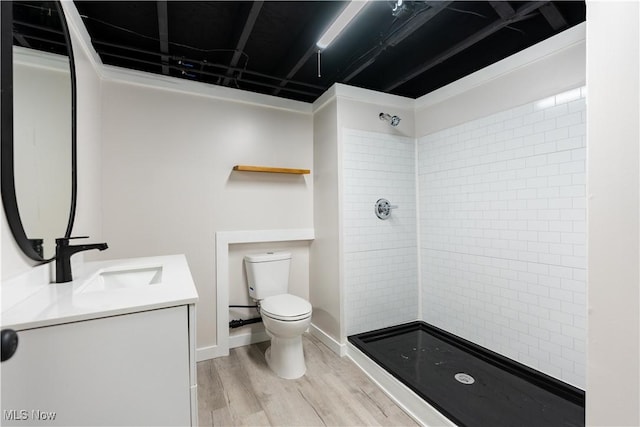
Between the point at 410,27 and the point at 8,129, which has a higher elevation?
the point at 410,27

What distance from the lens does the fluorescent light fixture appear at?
1.45 meters

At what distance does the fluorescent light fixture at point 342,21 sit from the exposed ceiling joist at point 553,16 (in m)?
1.14

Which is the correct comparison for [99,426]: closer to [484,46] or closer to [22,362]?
[22,362]

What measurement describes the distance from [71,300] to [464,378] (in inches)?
85.5

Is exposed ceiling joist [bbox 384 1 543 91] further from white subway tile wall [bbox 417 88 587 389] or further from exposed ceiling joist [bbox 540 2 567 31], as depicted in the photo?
white subway tile wall [bbox 417 88 587 389]

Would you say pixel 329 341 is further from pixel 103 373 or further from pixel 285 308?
pixel 103 373

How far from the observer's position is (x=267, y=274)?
8.13 feet

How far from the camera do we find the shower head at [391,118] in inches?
99.0

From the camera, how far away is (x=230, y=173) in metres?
2.49

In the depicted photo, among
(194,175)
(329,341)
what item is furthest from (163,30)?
(329,341)

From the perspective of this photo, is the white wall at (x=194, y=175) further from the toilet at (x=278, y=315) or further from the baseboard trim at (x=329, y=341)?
the baseboard trim at (x=329, y=341)

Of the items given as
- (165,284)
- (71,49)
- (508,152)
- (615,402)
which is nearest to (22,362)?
(165,284)

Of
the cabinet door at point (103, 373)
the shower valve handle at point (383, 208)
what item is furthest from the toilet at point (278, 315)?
the cabinet door at point (103, 373)

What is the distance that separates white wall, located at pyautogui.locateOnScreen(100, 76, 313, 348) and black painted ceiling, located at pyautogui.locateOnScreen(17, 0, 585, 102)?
0.87ft
